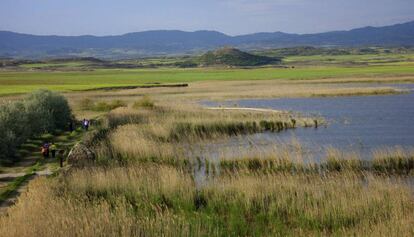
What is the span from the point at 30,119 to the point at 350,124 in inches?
860

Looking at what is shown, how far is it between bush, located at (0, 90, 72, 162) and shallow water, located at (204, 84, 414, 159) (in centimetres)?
1120

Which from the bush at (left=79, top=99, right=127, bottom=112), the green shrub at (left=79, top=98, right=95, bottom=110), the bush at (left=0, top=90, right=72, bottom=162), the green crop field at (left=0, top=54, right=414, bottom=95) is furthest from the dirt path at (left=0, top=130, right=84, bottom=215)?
the green crop field at (left=0, top=54, right=414, bottom=95)

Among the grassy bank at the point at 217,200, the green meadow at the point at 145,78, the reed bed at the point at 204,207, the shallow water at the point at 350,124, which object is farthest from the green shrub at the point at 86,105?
the reed bed at the point at 204,207

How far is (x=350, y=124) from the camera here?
41.5 metres

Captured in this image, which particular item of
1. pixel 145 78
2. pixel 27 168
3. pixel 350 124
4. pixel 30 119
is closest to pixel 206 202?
pixel 27 168

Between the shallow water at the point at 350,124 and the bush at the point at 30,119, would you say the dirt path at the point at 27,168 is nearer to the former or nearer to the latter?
the bush at the point at 30,119

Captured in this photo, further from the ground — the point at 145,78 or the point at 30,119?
the point at 30,119

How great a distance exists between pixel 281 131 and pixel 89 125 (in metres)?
12.8

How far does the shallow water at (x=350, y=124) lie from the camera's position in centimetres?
3241

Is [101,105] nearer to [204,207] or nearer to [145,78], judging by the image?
[204,207]

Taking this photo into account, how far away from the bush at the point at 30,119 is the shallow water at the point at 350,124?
11.2 m

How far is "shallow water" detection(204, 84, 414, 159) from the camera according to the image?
32.4 meters

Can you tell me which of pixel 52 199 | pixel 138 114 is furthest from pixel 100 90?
pixel 52 199

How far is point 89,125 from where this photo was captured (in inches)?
1495
